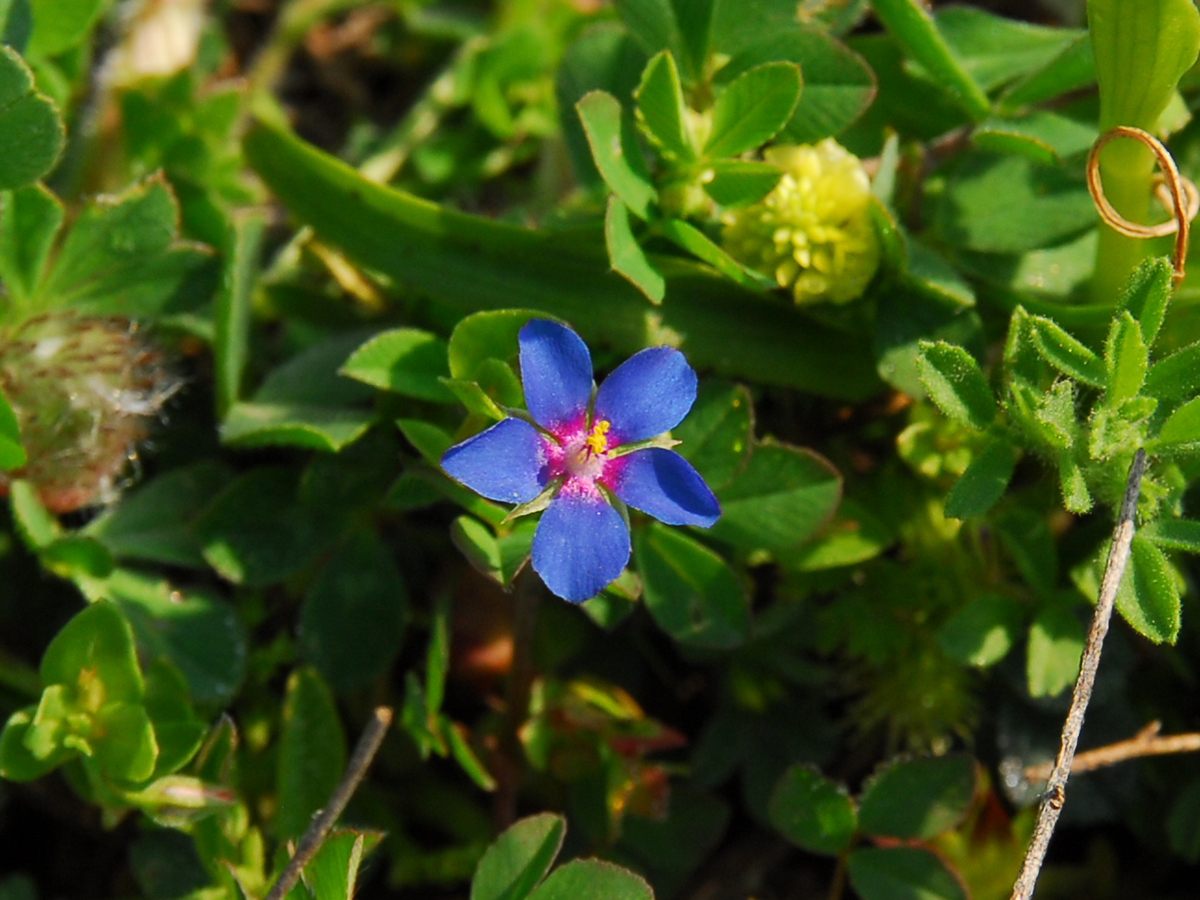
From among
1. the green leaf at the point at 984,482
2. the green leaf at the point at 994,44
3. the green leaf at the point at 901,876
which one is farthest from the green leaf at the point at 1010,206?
the green leaf at the point at 901,876

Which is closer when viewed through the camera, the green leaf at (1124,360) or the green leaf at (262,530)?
the green leaf at (1124,360)

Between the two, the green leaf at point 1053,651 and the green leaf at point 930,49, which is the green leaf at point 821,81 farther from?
the green leaf at point 1053,651

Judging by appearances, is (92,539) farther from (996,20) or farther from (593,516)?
(996,20)

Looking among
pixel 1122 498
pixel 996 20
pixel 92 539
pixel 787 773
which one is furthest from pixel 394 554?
pixel 996 20

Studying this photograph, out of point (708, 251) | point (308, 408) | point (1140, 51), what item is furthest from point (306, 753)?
point (1140, 51)

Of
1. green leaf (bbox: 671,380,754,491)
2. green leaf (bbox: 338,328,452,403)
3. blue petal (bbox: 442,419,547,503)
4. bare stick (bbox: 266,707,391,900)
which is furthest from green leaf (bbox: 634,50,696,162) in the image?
bare stick (bbox: 266,707,391,900)

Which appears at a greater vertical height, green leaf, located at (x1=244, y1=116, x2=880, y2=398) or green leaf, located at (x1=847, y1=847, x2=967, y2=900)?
green leaf, located at (x1=244, y1=116, x2=880, y2=398)

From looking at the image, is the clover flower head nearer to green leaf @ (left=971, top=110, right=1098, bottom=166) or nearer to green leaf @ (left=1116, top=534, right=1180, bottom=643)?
green leaf @ (left=971, top=110, right=1098, bottom=166)
